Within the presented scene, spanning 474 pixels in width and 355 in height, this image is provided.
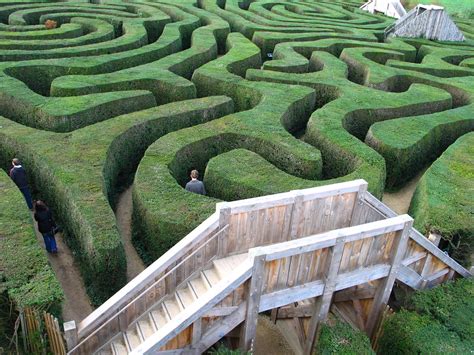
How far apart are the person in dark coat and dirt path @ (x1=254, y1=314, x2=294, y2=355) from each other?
18.4ft

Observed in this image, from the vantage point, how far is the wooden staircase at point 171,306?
8.55m

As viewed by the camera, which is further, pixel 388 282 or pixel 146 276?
pixel 388 282

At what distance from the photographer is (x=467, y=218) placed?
37.4 ft

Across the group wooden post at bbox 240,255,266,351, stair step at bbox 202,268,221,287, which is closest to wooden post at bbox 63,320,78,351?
stair step at bbox 202,268,221,287

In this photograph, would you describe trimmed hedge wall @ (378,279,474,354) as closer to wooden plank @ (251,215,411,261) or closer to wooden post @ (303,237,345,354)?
wooden post @ (303,237,345,354)

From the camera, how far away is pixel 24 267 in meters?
8.71

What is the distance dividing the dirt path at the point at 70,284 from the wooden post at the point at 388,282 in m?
6.37

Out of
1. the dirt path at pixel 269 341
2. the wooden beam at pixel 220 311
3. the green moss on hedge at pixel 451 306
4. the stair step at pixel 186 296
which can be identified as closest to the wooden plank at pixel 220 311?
the wooden beam at pixel 220 311

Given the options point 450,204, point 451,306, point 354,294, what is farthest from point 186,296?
Result: point 450,204

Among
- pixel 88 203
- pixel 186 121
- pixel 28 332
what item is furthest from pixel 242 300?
pixel 186 121

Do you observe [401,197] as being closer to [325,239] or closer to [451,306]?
[451,306]

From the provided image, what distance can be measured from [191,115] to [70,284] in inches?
284

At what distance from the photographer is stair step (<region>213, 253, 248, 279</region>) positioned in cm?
888

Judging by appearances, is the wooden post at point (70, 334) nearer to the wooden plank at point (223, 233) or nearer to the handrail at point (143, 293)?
the handrail at point (143, 293)
